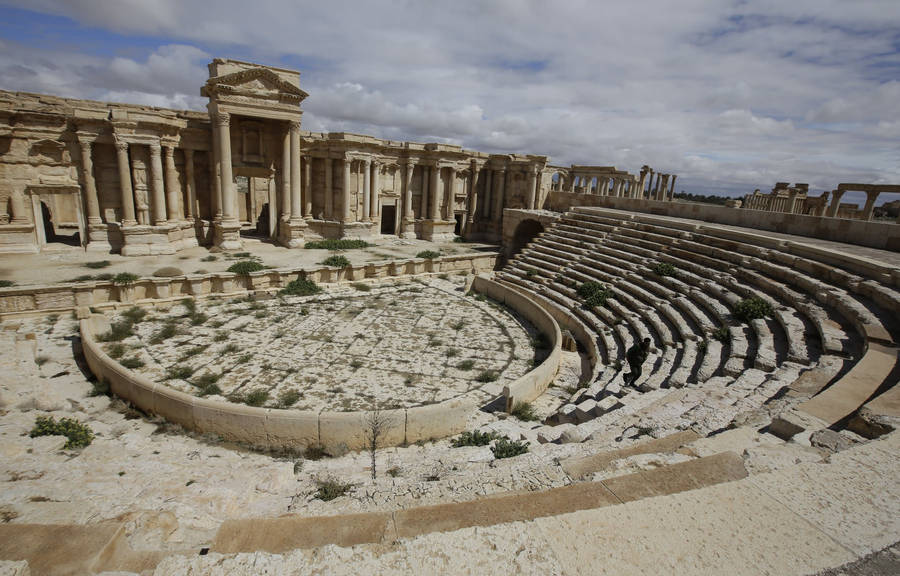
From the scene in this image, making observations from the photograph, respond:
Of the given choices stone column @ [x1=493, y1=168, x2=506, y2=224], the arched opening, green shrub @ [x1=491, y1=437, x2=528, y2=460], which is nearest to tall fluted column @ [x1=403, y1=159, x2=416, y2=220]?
stone column @ [x1=493, y1=168, x2=506, y2=224]

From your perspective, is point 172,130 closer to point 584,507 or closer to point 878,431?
point 584,507

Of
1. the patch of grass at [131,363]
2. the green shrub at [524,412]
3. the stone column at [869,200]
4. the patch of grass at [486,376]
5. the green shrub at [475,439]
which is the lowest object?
the patch of grass at [131,363]

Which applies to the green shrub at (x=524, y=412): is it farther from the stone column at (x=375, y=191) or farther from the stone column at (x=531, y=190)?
the stone column at (x=531, y=190)

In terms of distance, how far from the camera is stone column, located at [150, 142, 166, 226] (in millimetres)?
18969

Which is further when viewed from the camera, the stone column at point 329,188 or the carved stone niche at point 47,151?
the stone column at point 329,188

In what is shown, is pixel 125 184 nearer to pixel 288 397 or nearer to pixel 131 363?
pixel 131 363

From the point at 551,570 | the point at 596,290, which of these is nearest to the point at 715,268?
the point at 596,290

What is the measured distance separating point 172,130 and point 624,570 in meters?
22.8

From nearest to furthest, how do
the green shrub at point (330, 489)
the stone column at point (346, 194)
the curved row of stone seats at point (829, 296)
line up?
the green shrub at point (330, 489) < the curved row of stone seats at point (829, 296) < the stone column at point (346, 194)

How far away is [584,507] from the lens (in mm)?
3678

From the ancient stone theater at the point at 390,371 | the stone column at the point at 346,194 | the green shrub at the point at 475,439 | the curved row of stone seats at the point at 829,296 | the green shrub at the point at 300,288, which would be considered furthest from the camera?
the stone column at the point at 346,194

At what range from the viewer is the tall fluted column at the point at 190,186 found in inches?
830

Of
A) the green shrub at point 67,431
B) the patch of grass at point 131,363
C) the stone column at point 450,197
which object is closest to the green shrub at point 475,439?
the green shrub at point 67,431

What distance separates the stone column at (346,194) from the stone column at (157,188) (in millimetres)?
8385
